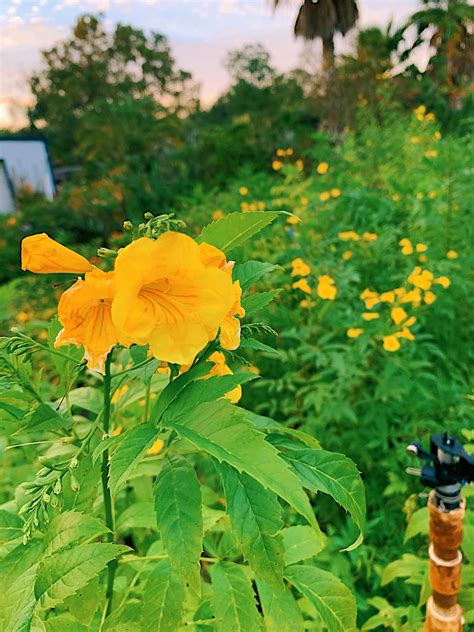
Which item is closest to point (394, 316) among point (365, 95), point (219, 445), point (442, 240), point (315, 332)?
point (315, 332)

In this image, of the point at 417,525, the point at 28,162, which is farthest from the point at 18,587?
the point at 28,162

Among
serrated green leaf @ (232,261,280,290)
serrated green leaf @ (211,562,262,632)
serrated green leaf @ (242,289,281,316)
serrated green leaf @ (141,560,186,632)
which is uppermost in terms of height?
serrated green leaf @ (232,261,280,290)

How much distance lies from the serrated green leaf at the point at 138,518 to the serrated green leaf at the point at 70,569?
28 centimetres

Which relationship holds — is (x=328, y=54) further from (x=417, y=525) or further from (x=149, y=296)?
(x=149, y=296)

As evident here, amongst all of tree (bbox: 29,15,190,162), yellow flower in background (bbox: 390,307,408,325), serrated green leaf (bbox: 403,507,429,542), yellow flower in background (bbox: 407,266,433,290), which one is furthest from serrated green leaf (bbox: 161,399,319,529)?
tree (bbox: 29,15,190,162)

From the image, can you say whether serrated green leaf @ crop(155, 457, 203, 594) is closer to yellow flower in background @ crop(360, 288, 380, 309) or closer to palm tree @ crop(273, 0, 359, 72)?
yellow flower in background @ crop(360, 288, 380, 309)

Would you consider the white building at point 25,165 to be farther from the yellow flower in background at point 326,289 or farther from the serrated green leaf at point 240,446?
the serrated green leaf at point 240,446

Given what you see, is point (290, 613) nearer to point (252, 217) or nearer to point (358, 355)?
point (252, 217)

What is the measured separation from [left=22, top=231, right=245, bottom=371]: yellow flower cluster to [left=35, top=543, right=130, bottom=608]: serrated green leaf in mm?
215

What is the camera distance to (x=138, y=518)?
0.92 metres

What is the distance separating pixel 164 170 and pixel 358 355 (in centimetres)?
1049

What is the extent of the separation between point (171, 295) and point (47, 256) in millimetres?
142

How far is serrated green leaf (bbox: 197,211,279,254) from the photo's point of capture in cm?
64

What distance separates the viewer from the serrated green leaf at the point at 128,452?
A: 1.70ft
